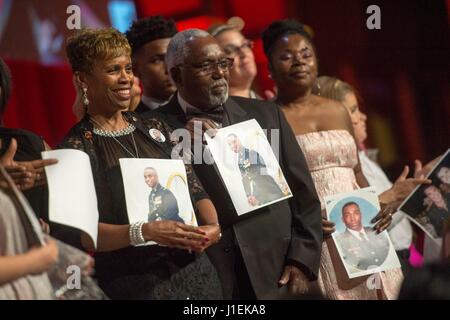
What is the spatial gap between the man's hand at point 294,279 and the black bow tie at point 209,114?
2.29 ft

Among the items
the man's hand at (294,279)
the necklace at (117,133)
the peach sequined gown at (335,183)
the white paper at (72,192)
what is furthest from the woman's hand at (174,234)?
the peach sequined gown at (335,183)

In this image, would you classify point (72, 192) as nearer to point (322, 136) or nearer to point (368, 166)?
point (322, 136)

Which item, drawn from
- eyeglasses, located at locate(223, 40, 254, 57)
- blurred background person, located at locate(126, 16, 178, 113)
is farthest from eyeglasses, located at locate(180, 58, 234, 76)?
eyeglasses, located at locate(223, 40, 254, 57)

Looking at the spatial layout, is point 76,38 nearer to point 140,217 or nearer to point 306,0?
point 140,217

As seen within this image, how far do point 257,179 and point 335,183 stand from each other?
82 cm

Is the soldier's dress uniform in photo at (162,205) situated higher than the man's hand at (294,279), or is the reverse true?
the soldier's dress uniform in photo at (162,205)

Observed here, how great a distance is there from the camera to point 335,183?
449 centimetres

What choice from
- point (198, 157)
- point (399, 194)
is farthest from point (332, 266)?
point (198, 157)

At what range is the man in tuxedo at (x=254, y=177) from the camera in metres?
3.76

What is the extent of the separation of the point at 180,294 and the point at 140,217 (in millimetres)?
328

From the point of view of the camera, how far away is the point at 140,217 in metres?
3.41

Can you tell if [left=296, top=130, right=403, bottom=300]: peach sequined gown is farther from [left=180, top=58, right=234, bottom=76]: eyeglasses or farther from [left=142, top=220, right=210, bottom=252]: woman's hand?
[left=142, top=220, right=210, bottom=252]: woman's hand

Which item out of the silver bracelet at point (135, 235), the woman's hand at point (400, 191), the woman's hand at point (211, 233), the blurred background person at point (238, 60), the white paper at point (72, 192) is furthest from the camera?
the blurred background person at point (238, 60)

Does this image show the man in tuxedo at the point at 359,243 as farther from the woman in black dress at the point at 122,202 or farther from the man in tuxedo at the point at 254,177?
the woman in black dress at the point at 122,202
